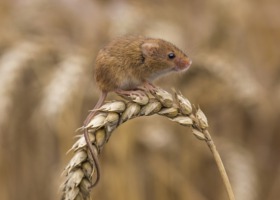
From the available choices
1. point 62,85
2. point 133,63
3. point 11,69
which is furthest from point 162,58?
point 11,69

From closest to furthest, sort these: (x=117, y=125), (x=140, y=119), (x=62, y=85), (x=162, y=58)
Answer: (x=117, y=125) < (x=162, y=58) < (x=62, y=85) < (x=140, y=119)

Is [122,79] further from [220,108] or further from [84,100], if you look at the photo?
[220,108]

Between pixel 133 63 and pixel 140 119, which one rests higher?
pixel 140 119

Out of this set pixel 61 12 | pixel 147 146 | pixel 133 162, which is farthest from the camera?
pixel 61 12

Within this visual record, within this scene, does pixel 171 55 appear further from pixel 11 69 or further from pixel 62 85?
pixel 11 69

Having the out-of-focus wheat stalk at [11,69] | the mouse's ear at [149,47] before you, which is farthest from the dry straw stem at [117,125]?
the out-of-focus wheat stalk at [11,69]

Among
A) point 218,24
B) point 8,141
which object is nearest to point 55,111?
point 8,141
